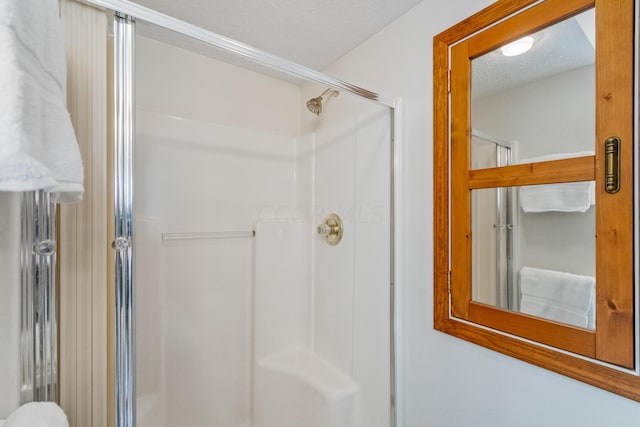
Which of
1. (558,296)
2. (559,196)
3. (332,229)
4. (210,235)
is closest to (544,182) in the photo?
(559,196)

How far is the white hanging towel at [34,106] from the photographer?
426mm

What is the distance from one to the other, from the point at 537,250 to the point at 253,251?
1.42m

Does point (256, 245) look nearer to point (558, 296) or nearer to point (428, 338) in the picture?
point (428, 338)

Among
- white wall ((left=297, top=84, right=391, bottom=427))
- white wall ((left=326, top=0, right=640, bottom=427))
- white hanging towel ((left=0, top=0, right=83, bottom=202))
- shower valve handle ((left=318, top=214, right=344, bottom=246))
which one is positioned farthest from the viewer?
shower valve handle ((left=318, top=214, right=344, bottom=246))

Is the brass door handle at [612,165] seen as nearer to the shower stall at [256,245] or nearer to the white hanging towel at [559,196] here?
the white hanging towel at [559,196]

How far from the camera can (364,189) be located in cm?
147

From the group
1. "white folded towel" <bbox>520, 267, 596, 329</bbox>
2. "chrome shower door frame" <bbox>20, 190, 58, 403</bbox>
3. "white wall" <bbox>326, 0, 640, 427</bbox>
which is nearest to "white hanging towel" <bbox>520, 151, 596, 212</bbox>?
"white folded towel" <bbox>520, 267, 596, 329</bbox>

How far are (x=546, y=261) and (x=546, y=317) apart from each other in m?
0.17

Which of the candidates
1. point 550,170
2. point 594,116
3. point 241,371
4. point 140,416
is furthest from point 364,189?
point 140,416

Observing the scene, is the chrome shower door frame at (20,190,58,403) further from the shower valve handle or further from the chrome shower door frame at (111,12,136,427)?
the shower valve handle

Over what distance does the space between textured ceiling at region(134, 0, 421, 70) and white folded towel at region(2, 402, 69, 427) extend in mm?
1467

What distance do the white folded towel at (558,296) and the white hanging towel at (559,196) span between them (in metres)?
0.19

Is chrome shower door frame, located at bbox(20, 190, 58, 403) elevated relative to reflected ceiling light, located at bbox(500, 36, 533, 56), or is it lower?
lower

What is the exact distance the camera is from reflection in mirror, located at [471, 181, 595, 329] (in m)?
0.77
